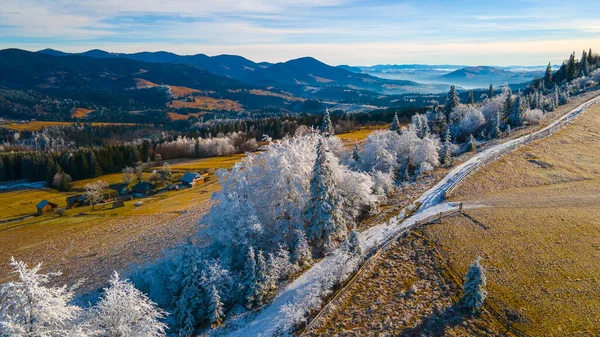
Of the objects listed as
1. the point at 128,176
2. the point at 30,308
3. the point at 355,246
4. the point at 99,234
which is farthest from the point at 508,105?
the point at 128,176

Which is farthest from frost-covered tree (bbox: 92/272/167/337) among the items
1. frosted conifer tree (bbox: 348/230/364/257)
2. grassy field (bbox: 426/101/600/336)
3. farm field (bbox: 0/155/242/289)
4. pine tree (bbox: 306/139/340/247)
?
grassy field (bbox: 426/101/600/336)

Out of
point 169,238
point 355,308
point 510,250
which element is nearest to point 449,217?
point 510,250

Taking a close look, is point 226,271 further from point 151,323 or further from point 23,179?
point 23,179

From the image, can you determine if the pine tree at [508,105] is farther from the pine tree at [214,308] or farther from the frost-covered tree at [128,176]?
the frost-covered tree at [128,176]

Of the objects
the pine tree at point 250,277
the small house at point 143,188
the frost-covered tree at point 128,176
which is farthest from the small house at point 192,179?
the pine tree at point 250,277

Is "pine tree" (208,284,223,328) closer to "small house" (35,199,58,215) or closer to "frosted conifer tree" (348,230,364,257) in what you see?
"frosted conifer tree" (348,230,364,257)

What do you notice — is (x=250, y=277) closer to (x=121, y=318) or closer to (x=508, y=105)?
(x=121, y=318)
